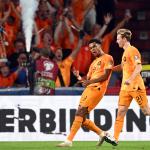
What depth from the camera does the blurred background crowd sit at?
60.1 feet

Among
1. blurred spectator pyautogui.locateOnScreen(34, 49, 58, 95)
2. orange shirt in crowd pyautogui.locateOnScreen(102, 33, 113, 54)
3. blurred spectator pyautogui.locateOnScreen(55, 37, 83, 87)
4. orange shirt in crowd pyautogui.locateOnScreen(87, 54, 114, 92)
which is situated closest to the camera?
orange shirt in crowd pyautogui.locateOnScreen(87, 54, 114, 92)

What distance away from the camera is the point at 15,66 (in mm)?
19203

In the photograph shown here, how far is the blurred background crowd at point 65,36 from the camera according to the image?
722 inches

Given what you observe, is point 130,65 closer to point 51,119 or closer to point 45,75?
point 51,119

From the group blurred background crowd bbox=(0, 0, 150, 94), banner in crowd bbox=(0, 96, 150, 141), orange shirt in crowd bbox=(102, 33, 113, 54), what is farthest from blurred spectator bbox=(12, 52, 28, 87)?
orange shirt in crowd bbox=(102, 33, 113, 54)

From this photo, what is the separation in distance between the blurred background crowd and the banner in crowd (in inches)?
25.7

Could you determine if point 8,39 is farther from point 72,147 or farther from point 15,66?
point 72,147

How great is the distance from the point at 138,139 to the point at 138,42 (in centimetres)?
482

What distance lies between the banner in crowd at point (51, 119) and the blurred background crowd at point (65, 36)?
652mm

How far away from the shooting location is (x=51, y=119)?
1688cm

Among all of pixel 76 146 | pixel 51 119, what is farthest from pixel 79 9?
pixel 76 146

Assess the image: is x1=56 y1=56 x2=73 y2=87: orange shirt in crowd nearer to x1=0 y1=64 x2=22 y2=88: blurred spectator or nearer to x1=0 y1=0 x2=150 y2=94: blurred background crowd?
x1=0 y1=0 x2=150 y2=94: blurred background crowd

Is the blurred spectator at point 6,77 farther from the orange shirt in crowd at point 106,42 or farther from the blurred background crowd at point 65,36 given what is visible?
the orange shirt in crowd at point 106,42

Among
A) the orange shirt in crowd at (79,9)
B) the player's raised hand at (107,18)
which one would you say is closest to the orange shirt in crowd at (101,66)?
the player's raised hand at (107,18)
